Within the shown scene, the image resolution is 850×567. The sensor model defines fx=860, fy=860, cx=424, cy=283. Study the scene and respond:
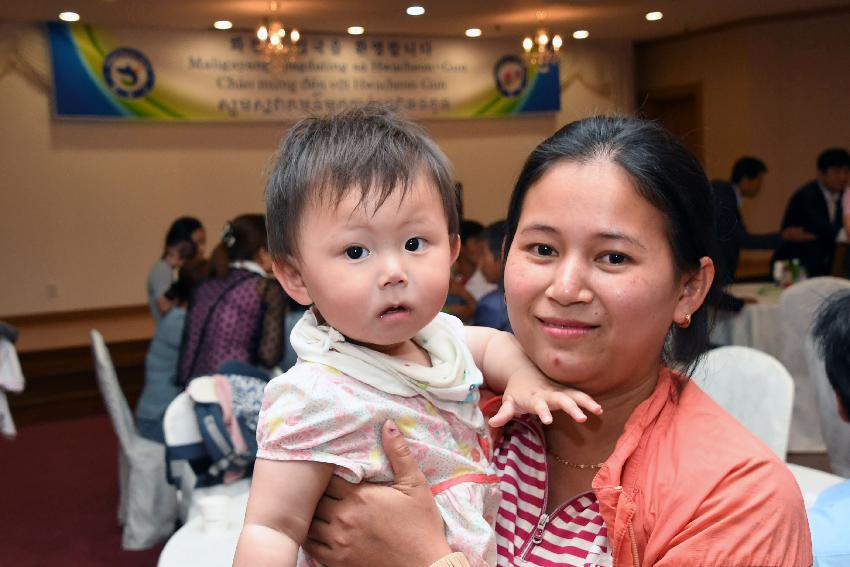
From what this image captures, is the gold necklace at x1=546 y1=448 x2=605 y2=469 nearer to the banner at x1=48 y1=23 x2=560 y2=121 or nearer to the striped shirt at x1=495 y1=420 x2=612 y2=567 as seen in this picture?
the striped shirt at x1=495 y1=420 x2=612 y2=567

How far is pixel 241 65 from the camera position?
9812mm

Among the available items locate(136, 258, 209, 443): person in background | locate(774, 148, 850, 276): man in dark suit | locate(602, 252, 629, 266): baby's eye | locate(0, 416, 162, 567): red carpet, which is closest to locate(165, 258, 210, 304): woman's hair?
locate(136, 258, 209, 443): person in background

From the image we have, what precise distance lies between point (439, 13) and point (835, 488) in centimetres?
807

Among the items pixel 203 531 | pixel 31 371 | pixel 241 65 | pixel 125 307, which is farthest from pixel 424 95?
pixel 203 531

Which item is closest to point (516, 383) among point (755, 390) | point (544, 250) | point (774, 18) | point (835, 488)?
point (544, 250)

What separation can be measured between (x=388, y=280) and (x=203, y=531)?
1.66m

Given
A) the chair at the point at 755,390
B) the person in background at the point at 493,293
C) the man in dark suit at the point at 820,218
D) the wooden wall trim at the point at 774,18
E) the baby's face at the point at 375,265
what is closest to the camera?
the baby's face at the point at 375,265

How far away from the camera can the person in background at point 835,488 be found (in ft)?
5.82

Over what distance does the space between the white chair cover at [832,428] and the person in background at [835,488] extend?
112cm

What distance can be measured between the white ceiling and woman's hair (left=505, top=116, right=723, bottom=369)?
747 cm

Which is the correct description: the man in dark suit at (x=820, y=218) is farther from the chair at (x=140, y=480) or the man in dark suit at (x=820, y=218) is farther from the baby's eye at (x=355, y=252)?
the baby's eye at (x=355, y=252)

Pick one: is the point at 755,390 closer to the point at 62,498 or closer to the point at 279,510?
the point at 279,510

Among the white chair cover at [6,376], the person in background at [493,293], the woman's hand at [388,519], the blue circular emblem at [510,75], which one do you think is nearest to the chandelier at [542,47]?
the blue circular emblem at [510,75]

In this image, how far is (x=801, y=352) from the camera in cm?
511
